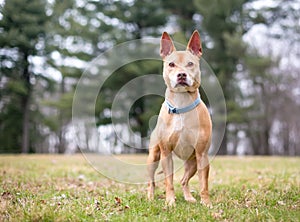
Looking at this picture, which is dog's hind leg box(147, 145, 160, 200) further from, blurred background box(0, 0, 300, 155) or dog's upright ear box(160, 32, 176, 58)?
blurred background box(0, 0, 300, 155)

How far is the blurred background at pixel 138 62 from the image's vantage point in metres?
17.6

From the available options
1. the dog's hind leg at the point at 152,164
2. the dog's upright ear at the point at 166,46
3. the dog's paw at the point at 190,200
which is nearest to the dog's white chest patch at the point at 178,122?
the dog's hind leg at the point at 152,164

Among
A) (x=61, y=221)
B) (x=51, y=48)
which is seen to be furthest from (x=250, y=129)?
(x=61, y=221)

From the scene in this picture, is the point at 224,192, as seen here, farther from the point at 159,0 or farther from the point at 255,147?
the point at 255,147

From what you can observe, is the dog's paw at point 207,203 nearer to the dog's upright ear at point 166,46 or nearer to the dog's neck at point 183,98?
the dog's neck at point 183,98

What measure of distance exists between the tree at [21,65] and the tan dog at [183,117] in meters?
12.8

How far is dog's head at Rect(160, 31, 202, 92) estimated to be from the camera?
3506 millimetres

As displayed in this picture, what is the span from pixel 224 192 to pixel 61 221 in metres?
2.34

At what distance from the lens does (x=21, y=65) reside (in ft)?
60.2

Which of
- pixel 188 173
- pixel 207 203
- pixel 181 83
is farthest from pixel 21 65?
pixel 207 203

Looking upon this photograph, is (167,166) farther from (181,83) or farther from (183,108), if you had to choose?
(181,83)

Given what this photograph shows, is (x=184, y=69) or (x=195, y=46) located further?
(x=195, y=46)

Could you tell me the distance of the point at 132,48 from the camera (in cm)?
1664

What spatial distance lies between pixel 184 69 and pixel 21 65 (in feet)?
54.3
